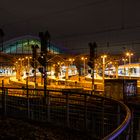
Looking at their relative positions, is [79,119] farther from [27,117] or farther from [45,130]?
[27,117]

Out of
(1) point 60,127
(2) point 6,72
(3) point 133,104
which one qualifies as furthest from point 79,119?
(2) point 6,72

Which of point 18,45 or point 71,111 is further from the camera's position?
point 18,45

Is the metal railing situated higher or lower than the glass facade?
lower

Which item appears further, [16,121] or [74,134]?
[16,121]

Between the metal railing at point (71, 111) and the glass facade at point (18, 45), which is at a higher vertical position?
the glass facade at point (18, 45)

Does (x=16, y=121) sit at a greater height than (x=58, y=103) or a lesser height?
lesser

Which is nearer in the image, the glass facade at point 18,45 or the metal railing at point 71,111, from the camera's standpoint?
the metal railing at point 71,111

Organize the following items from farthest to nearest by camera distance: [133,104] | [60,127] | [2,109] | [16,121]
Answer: [133,104]
[2,109]
[16,121]
[60,127]

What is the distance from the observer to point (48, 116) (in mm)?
10266

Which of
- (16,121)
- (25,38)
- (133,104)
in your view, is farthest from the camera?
(25,38)

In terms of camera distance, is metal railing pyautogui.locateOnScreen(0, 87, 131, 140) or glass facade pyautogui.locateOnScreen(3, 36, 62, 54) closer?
metal railing pyautogui.locateOnScreen(0, 87, 131, 140)

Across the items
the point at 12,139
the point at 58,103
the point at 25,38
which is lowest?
the point at 12,139

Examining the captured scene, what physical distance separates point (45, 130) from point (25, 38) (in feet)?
295

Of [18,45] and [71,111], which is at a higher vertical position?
[18,45]
